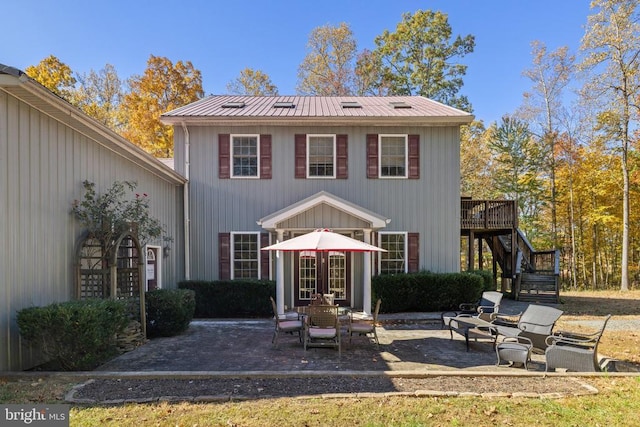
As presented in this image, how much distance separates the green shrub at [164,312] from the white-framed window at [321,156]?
557 centimetres

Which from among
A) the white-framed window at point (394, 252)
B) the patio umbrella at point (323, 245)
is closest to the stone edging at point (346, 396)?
the patio umbrella at point (323, 245)

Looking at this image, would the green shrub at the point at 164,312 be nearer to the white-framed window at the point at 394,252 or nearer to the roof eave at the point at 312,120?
the roof eave at the point at 312,120

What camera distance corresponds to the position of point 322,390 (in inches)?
179

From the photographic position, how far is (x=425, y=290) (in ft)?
34.3

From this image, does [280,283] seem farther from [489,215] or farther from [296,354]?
[489,215]

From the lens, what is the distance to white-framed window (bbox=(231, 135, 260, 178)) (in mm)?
11398

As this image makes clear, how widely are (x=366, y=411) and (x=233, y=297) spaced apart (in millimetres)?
6999

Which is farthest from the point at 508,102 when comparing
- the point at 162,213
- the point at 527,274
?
the point at 162,213

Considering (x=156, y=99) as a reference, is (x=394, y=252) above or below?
below

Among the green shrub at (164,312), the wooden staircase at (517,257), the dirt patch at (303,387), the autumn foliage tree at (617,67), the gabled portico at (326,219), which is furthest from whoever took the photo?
the autumn foliage tree at (617,67)

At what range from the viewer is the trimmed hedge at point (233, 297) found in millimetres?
10180

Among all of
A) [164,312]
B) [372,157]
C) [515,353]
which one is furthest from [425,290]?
[164,312]

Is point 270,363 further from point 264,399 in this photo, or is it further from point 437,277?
point 437,277

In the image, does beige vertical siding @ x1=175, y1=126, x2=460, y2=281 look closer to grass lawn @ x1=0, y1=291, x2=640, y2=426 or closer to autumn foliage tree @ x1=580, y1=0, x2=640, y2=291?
grass lawn @ x1=0, y1=291, x2=640, y2=426
